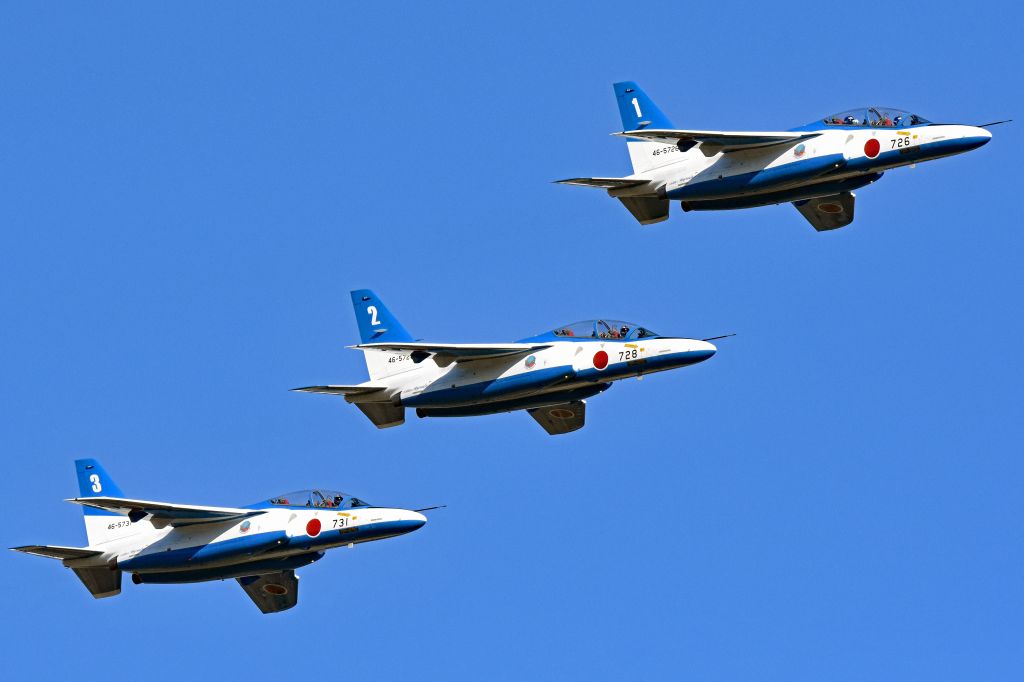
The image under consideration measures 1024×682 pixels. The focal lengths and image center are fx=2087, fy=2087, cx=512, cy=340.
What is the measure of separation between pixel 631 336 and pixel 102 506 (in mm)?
18323

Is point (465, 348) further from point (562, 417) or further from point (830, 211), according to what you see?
point (830, 211)

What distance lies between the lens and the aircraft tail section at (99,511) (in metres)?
71.2

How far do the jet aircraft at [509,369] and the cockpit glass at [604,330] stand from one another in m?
0.03

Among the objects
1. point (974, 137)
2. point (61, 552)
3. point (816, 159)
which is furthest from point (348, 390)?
point (974, 137)

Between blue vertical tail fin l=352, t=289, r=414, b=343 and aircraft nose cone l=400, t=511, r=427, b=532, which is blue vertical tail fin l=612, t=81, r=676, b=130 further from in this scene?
aircraft nose cone l=400, t=511, r=427, b=532

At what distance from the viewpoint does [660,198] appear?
242 ft

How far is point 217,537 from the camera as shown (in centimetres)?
6919

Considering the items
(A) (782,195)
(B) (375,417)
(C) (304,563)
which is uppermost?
(A) (782,195)

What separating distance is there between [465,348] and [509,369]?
1.64 meters

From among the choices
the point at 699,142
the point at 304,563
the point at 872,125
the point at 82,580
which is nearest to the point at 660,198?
the point at 699,142

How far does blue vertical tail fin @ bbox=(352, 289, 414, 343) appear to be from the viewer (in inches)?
2997

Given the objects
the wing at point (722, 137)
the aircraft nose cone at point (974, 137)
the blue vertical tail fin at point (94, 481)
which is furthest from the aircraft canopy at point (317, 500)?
the aircraft nose cone at point (974, 137)

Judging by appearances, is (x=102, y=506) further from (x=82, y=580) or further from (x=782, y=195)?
(x=782, y=195)

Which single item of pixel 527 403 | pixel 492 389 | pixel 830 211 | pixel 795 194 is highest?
pixel 795 194
